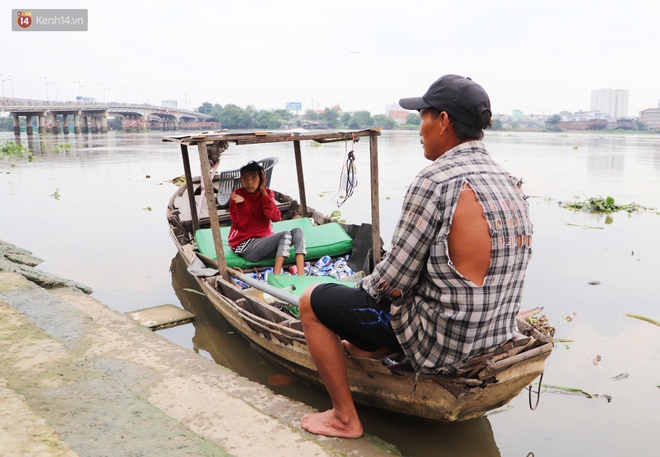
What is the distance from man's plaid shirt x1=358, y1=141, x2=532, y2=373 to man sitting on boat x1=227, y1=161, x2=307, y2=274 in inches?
116

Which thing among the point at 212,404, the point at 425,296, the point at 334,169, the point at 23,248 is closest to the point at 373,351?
the point at 425,296

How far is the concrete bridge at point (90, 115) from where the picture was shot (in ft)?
174

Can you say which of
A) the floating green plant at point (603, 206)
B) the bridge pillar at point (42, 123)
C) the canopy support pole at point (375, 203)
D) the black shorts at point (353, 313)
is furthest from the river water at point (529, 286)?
the bridge pillar at point (42, 123)

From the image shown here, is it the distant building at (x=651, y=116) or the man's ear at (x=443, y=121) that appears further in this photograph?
the distant building at (x=651, y=116)

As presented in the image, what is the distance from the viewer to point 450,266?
2203mm

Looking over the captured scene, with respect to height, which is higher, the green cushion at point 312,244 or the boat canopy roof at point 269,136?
the boat canopy roof at point 269,136

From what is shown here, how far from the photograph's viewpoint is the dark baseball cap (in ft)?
7.61

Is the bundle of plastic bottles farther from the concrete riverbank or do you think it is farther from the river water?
the concrete riverbank

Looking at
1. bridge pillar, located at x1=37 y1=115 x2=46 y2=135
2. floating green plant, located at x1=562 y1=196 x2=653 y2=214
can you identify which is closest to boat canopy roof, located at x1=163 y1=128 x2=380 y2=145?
floating green plant, located at x1=562 y1=196 x2=653 y2=214

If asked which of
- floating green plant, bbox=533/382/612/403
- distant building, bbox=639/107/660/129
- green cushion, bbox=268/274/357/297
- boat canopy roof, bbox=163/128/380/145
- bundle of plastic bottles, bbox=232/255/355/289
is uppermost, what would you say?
distant building, bbox=639/107/660/129

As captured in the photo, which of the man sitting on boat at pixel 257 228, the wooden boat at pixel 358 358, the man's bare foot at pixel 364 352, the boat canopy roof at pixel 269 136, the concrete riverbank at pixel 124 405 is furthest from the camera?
the man sitting on boat at pixel 257 228

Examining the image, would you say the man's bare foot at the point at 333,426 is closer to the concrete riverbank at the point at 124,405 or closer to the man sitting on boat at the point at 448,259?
the concrete riverbank at the point at 124,405

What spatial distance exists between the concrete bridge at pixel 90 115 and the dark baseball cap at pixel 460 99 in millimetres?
53503

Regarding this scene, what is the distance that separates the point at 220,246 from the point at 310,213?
2607mm
